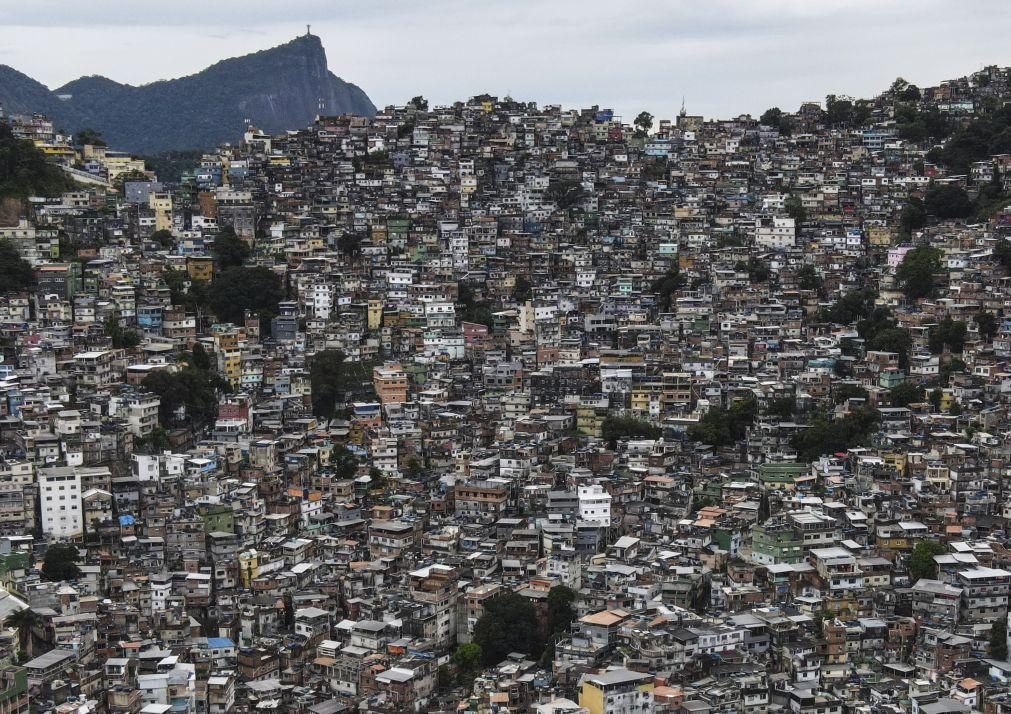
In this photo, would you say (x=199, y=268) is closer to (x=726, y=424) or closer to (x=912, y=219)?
(x=726, y=424)

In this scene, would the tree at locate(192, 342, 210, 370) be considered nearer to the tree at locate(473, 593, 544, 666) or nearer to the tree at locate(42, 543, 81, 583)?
the tree at locate(42, 543, 81, 583)

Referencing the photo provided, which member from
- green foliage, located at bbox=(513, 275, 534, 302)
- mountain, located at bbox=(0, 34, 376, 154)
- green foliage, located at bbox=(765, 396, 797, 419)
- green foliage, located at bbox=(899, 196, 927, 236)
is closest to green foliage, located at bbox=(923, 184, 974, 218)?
green foliage, located at bbox=(899, 196, 927, 236)

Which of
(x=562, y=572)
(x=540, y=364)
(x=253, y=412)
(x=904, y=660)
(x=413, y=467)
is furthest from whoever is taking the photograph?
(x=540, y=364)

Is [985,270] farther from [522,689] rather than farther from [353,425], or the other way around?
[522,689]

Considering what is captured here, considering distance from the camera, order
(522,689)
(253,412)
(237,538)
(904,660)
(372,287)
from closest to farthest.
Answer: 1. (522,689)
2. (904,660)
3. (237,538)
4. (253,412)
5. (372,287)

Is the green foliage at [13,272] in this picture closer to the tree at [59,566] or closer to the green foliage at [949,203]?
the tree at [59,566]

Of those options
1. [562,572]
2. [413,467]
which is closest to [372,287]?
[413,467]
